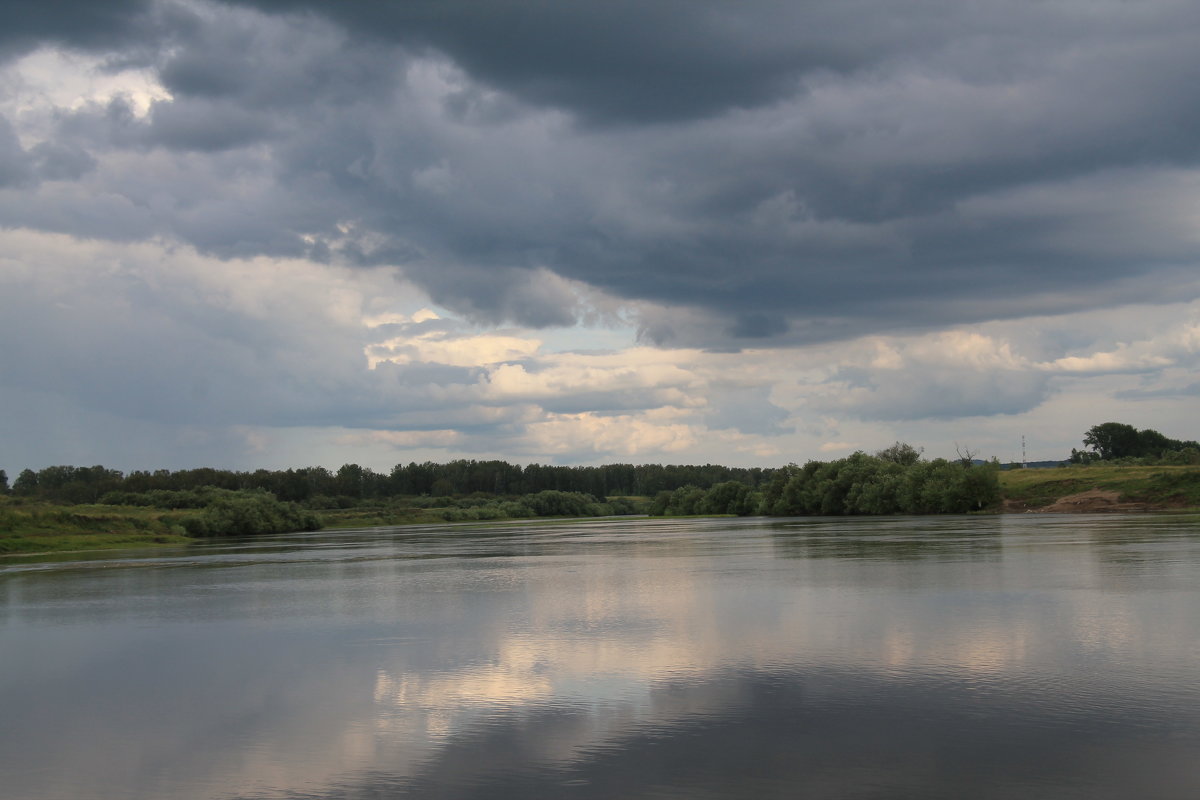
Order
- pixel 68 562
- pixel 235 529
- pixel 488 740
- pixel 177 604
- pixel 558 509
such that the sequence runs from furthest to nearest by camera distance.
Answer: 1. pixel 558 509
2. pixel 235 529
3. pixel 68 562
4. pixel 177 604
5. pixel 488 740

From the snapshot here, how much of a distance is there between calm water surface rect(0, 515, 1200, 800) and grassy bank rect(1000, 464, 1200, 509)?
76.1 metres

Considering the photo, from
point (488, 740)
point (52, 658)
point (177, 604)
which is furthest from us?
point (177, 604)

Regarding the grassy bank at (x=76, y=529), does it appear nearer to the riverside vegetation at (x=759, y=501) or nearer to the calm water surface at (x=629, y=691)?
the riverside vegetation at (x=759, y=501)

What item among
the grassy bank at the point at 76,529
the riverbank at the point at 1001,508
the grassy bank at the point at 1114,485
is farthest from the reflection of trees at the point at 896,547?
the grassy bank at the point at 76,529

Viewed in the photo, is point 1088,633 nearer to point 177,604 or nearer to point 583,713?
point 583,713

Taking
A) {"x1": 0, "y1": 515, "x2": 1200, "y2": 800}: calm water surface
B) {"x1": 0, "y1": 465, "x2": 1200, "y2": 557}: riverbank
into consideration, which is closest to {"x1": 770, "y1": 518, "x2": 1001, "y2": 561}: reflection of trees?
{"x1": 0, "y1": 515, "x2": 1200, "y2": 800}: calm water surface

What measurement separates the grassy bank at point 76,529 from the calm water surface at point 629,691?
46.2 meters

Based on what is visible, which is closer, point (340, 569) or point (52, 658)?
point (52, 658)

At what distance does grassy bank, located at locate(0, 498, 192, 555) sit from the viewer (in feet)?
236

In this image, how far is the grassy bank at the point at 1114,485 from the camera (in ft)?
320

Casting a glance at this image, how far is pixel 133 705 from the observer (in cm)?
1608

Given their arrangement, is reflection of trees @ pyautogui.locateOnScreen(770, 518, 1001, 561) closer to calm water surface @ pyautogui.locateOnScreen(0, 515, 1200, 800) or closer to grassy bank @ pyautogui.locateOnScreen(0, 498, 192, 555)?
calm water surface @ pyautogui.locateOnScreen(0, 515, 1200, 800)

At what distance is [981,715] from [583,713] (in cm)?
551

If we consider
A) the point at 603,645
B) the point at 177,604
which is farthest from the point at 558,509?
the point at 603,645
